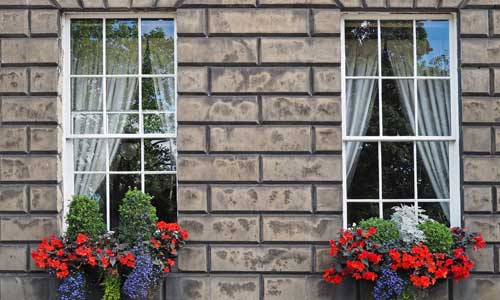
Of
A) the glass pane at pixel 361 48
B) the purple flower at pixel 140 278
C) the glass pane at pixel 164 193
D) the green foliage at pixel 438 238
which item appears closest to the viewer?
the purple flower at pixel 140 278

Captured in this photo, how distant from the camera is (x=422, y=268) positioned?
7.48 m

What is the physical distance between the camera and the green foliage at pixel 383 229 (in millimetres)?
7625

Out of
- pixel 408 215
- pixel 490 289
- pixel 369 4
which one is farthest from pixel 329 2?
pixel 490 289

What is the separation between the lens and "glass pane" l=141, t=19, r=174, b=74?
8.23 meters

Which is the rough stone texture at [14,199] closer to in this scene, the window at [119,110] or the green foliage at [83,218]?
the window at [119,110]

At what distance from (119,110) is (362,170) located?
2648 mm

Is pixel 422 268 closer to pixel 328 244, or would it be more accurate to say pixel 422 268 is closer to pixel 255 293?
pixel 328 244

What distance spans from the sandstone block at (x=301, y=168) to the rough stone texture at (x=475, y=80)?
1569 mm

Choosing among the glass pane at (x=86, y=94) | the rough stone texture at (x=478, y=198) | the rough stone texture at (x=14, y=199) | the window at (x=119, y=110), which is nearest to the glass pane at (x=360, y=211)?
the rough stone texture at (x=478, y=198)

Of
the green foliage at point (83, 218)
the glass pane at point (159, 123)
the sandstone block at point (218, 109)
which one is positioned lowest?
the green foliage at point (83, 218)

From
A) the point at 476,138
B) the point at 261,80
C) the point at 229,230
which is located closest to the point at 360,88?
the point at 261,80

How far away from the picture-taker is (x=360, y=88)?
27.0 ft

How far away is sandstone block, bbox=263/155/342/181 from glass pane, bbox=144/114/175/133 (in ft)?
3.56

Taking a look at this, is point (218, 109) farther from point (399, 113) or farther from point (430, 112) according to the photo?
point (430, 112)
